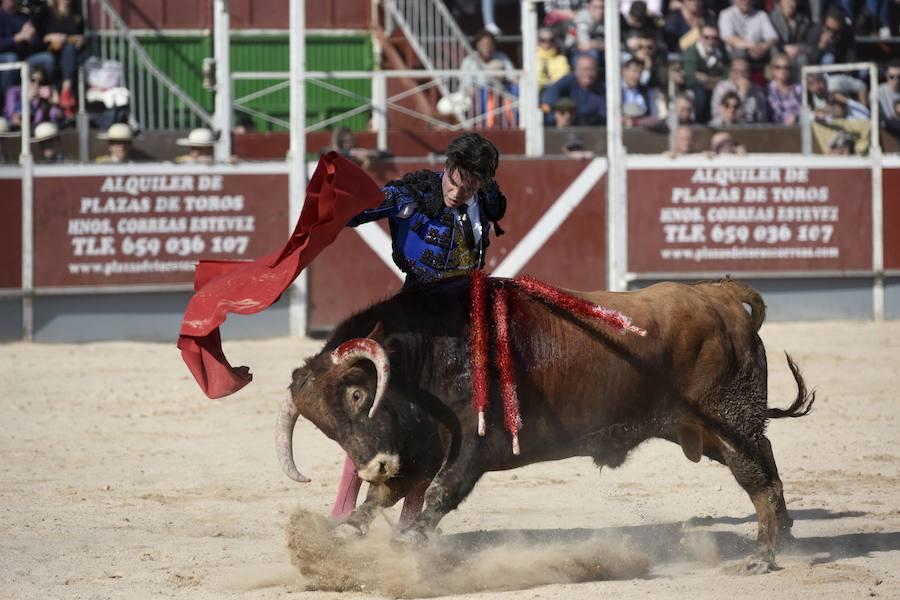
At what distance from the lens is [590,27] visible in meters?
14.1

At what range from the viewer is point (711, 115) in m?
13.7

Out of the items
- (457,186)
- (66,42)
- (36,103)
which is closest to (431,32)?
(66,42)

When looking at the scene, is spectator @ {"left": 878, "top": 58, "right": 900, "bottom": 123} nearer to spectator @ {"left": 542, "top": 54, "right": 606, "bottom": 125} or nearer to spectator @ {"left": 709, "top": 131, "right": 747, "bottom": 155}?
spectator @ {"left": 709, "top": 131, "right": 747, "bottom": 155}

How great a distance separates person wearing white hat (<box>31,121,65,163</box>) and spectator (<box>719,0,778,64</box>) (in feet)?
21.6

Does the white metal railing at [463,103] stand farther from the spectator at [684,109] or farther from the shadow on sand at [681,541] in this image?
the shadow on sand at [681,541]

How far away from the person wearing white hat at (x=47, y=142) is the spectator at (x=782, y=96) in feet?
21.3

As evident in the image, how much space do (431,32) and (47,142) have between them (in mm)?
4692

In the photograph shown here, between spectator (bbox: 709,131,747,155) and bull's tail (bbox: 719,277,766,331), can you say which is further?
spectator (bbox: 709,131,747,155)

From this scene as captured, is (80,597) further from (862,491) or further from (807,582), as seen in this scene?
(862,491)

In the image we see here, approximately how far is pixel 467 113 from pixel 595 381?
28.4ft

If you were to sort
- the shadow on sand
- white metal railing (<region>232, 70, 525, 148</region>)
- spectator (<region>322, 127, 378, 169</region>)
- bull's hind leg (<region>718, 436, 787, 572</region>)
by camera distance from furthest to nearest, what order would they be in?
1. white metal railing (<region>232, 70, 525, 148</region>)
2. spectator (<region>322, 127, 378, 169</region>)
3. the shadow on sand
4. bull's hind leg (<region>718, 436, 787, 572</region>)

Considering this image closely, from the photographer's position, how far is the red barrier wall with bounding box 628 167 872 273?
11.7m

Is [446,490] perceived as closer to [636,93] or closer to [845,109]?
[636,93]

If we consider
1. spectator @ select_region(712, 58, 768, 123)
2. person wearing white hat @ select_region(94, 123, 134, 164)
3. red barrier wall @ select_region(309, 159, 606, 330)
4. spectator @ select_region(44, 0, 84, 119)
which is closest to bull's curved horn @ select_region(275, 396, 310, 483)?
red barrier wall @ select_region(309, 159, 606, 330)
